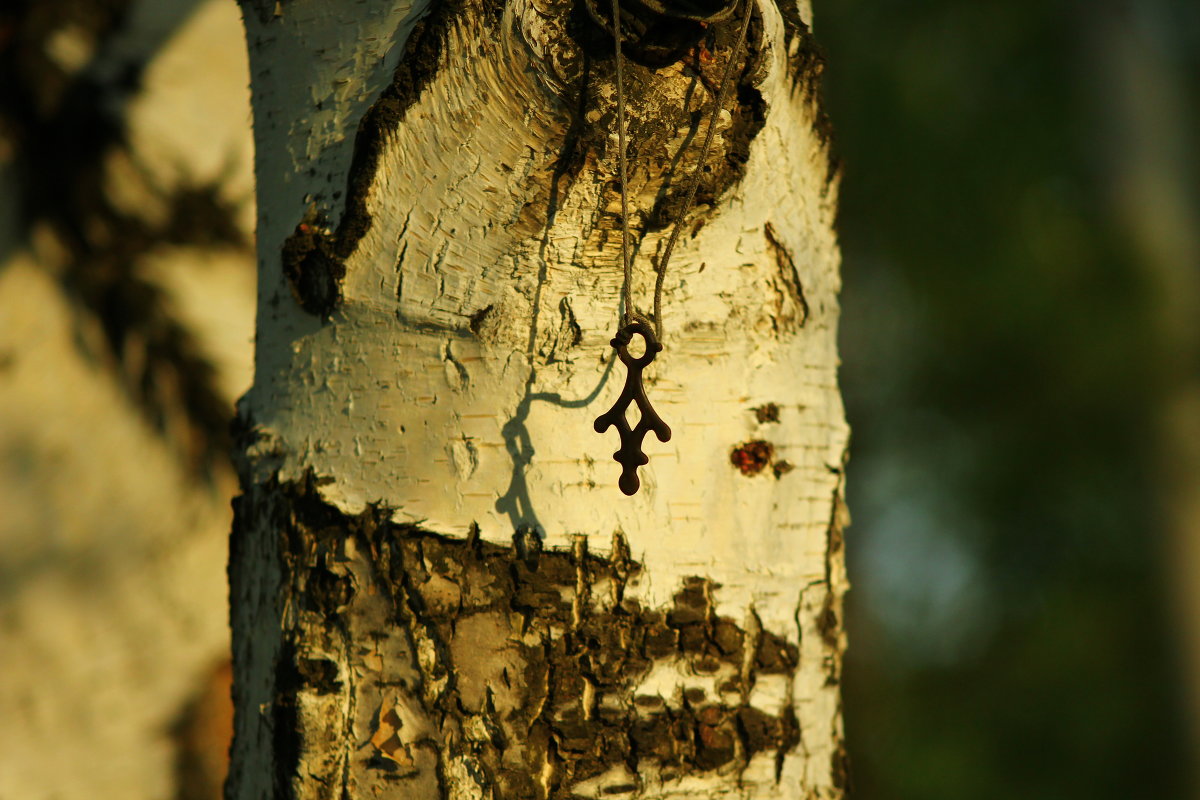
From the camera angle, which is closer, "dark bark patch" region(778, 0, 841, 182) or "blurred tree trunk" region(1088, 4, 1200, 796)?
"dark bark patch" region(778, 0, 841, 182)

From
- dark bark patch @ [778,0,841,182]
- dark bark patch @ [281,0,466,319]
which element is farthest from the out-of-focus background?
dark bark patch @ [281,0,466,319]

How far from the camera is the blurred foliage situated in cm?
499

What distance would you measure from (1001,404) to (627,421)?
512 centimetres

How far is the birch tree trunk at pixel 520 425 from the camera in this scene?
78cm

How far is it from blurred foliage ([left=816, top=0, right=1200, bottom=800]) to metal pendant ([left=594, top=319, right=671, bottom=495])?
14.8ft

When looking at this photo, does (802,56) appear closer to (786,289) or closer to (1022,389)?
(786,289)

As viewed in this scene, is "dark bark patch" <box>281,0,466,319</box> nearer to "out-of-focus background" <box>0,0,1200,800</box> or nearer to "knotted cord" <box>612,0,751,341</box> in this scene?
Answer: "knotted cord" <box>612,0,751,341</box>

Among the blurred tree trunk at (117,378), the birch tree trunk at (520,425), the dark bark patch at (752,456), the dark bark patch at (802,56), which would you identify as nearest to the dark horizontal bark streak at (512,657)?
the birch tree trunk at (520,425)

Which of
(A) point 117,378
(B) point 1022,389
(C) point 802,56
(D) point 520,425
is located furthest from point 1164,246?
(D) point 520,425

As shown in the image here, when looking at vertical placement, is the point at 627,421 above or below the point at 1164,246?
below

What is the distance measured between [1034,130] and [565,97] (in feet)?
17.4

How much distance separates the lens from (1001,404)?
5371 mm

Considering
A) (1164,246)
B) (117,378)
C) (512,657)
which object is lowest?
(512,657)

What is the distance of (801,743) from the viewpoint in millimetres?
914
